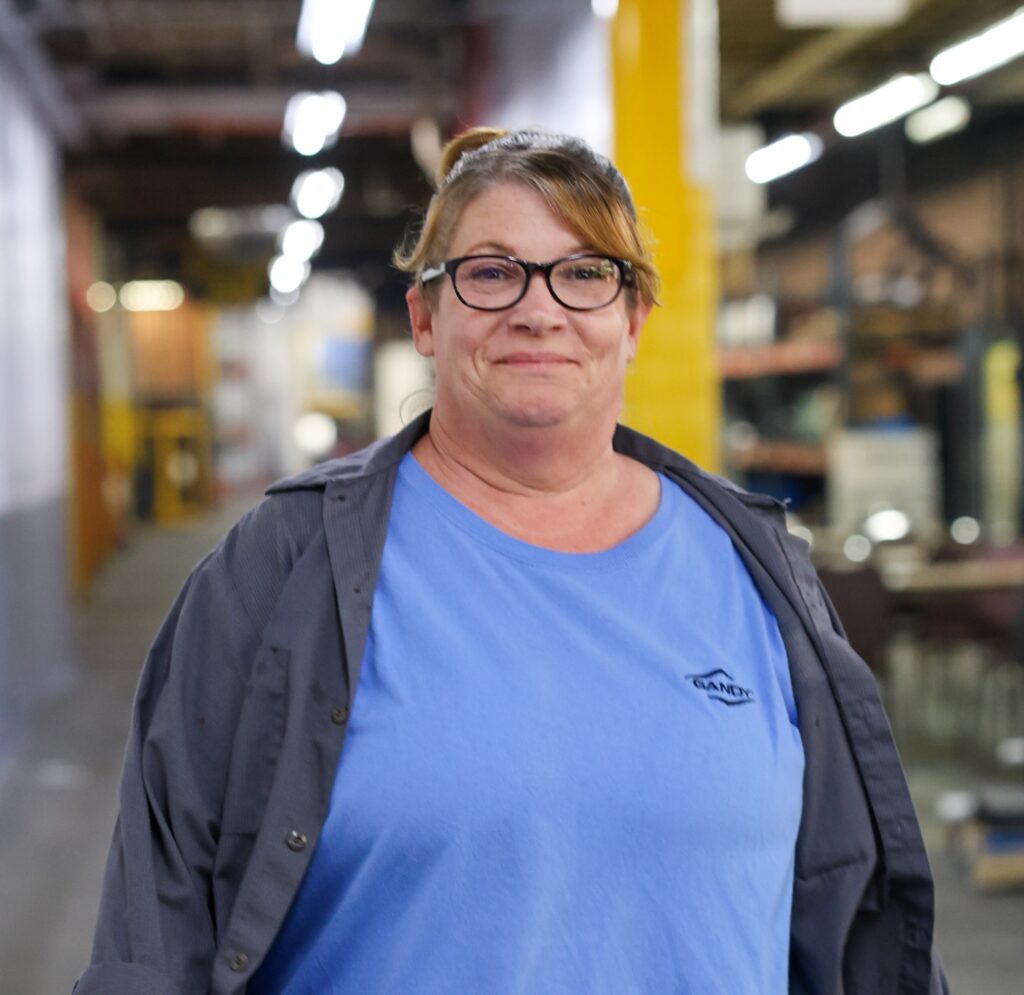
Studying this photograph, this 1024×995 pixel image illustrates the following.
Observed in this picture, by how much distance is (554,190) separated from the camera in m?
1.48

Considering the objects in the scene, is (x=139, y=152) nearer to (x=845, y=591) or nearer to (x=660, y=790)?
(x=845, y=591)

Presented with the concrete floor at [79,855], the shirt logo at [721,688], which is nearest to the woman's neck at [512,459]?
the shirt logo at [721,688]

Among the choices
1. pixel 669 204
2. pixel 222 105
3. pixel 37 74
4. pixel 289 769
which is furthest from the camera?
pixel 222 105

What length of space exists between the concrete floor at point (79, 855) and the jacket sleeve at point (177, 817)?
2.88 metres

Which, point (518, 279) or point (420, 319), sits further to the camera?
point (420, 319)

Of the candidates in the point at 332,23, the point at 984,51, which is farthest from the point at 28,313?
the point at 984,51

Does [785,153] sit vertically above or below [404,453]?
above

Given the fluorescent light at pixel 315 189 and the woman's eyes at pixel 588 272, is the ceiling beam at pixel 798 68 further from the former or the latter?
the woman's eyes at pixel 588 272

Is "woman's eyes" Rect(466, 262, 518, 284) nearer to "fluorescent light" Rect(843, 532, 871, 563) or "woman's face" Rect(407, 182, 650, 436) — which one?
"woman's face" Rect(407, 182, 650, 436)

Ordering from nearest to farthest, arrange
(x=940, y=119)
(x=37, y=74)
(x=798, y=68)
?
(x=37, y=74) < (x=798, y=68) < (x=940, y=119)

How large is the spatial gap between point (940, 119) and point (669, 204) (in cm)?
774

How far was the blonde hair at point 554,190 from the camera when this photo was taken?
149 cm

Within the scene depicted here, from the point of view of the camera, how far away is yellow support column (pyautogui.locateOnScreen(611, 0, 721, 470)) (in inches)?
190

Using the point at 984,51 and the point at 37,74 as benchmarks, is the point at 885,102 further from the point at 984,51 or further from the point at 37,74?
the point at 37,74
